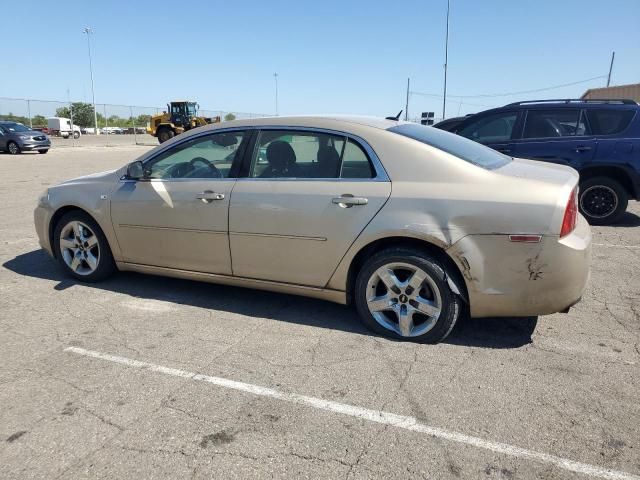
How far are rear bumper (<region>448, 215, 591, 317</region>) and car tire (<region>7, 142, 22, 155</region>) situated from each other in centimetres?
2605

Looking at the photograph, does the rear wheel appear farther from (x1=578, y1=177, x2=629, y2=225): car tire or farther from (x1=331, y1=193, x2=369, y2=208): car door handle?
(x1=331, y1=193, x2=369, y2=208): car door handle

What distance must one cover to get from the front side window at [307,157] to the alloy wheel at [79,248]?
6.22 feet

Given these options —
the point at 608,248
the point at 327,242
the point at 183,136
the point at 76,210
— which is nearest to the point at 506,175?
the point at 327,242

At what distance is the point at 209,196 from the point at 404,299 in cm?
174

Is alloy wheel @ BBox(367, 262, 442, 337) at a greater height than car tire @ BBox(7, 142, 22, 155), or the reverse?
car tire @ BBox(7, 142, 22, 155)

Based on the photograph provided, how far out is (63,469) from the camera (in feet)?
7.44

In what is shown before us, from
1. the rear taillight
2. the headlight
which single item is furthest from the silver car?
the rear taillight

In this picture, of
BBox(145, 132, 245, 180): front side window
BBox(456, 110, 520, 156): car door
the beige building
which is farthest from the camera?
the beige building

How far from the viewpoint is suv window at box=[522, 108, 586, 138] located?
7305 mm

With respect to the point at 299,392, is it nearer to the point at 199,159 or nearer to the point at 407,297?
the point at 407,297

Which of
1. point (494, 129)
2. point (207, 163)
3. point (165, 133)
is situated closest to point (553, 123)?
point (494, 129)

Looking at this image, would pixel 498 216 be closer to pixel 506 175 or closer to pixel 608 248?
pixel 506 175

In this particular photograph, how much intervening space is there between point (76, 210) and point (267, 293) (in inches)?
79.5

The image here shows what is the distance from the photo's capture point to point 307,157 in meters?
3.81
